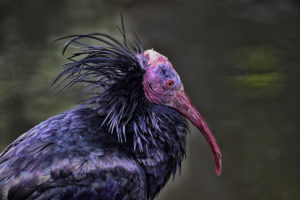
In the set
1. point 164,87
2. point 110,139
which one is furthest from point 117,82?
point 110,139

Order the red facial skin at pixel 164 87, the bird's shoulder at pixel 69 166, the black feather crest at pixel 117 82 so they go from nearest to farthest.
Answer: the bird's shoulder at pixel 69 166 < the black feather crest at pixel 117 82 < the red facial skin at pixel 164 87

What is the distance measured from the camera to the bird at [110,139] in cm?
321

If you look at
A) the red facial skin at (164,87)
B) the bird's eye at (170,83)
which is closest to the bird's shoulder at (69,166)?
the red facial skin at (164,87)

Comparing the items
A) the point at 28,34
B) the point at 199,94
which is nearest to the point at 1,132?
the point at 28,34

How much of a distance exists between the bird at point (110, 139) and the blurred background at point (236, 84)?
7.71 feet

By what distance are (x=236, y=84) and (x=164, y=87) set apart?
289 cm

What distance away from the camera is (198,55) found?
21.3ft

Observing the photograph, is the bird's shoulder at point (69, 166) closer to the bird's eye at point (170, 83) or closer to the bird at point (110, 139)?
the bird at point (110, 139)

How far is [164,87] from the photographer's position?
3.89 metres

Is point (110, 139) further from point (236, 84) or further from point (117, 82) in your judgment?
point (236, 84)

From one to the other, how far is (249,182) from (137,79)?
10.6 ft

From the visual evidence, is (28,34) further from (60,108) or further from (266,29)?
(266,29)

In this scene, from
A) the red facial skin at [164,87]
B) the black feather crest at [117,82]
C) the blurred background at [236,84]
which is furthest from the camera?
the blurred background at [236,84]

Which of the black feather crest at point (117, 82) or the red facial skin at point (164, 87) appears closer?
the black feather crest at point (117, 82)
